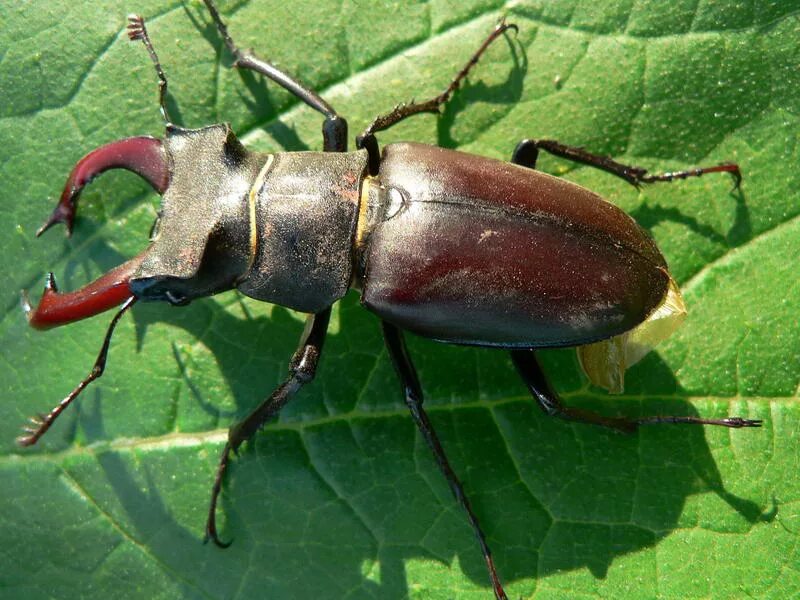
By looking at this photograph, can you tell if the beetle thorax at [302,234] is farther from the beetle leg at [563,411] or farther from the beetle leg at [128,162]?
the beetle leg at [563,411]

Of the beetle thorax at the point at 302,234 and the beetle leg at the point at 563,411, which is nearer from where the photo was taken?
the beetle thorax at the point at 302,234

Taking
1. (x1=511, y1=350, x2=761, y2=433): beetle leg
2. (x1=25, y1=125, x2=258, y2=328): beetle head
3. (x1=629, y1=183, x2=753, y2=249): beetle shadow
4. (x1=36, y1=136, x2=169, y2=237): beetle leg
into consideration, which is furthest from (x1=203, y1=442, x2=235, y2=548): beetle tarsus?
(x1=629, y1=183, x2=753, y2=249): beetle shadow

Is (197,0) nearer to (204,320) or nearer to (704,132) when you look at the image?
(204,320)

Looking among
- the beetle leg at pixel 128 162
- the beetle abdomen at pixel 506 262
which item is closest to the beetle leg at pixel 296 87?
the beetle abdomen at pixel 506 262

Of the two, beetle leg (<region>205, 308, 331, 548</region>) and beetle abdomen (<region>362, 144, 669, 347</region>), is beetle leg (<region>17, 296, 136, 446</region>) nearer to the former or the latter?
beetle leg (<region>205, 308, 331, 548</region>)

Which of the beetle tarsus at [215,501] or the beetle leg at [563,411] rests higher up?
the beetle leg at [563,411]

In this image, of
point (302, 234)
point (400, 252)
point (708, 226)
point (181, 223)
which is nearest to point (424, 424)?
point (400, 252)

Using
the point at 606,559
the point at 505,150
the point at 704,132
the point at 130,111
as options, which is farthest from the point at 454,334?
the point at 130,111
